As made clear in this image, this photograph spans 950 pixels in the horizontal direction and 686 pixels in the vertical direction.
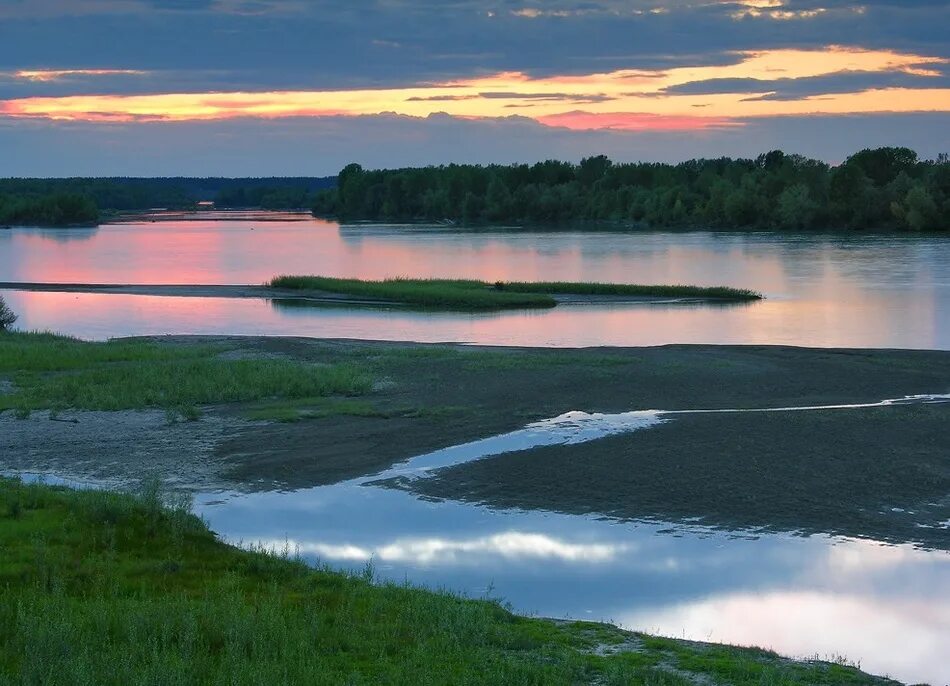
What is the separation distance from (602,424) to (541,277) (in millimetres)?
46933

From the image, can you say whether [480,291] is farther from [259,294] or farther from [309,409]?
[309,409]

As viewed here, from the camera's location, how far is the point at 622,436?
1902 cm

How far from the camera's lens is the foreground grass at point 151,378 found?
22.4m

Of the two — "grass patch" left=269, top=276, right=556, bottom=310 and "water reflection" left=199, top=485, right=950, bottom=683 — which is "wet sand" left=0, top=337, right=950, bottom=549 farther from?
"grass patch" left=269, top=276, right=556, bottom=310

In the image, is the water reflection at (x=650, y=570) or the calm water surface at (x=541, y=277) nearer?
the water reflection at (x=650, y=570)

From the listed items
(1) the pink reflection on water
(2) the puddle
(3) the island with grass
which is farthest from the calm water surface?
(2) the puddle

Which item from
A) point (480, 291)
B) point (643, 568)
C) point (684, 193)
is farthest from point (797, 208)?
point (643, 568)

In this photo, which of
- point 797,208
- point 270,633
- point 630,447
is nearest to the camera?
point 270,633

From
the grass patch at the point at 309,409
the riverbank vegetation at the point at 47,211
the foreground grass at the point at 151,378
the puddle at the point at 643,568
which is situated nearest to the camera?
the puddle at the point at 643,568

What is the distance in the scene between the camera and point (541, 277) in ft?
220

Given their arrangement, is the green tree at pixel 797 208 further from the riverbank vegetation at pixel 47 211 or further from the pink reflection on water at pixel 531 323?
the riverbank vegetation at pixel 47 211

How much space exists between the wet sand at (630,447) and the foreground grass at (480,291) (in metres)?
24.6

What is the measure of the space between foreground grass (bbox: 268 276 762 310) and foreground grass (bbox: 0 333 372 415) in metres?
22.9

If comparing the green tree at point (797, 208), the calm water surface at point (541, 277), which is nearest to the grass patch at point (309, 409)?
the calm water surface at point (541, 277)
